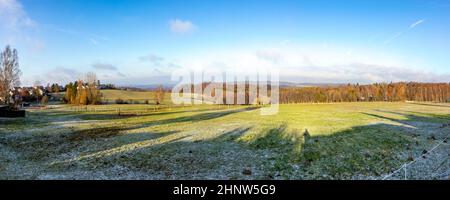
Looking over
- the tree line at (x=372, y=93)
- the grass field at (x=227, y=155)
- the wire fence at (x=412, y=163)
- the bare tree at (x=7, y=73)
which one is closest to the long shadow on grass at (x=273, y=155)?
the grass field at (x=227, y=155)

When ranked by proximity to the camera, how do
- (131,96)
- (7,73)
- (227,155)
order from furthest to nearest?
(131,96), (7,73), (227,155)

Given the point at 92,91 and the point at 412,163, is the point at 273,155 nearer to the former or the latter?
the point at 412,163

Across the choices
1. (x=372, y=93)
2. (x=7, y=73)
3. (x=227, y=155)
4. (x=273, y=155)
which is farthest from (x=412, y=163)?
(x=372, y=93)

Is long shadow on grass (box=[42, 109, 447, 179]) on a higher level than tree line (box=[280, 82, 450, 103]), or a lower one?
lower

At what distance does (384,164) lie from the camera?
50.8 feet

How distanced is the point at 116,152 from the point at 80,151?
2468mm

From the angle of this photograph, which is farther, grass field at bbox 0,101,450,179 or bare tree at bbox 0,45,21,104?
bare tree at bbox 0,45,21,104

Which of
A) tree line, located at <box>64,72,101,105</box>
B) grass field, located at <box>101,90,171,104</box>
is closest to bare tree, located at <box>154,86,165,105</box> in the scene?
grass field, located at <box>101,90,171,104</box>

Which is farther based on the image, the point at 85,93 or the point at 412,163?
the point at 85,93

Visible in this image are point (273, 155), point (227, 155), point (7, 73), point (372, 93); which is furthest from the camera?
point (372, 93)

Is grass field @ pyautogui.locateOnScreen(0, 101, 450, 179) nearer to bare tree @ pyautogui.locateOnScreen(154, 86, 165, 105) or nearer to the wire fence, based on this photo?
the wire fence

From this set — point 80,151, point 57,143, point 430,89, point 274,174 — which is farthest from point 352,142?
point 430,89

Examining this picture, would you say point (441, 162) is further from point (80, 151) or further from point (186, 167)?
point (80, 151)

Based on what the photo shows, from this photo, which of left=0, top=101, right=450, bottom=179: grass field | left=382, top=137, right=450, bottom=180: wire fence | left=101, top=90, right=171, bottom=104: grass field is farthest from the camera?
left=101, top=90, right=171, bottom=104: grass field
